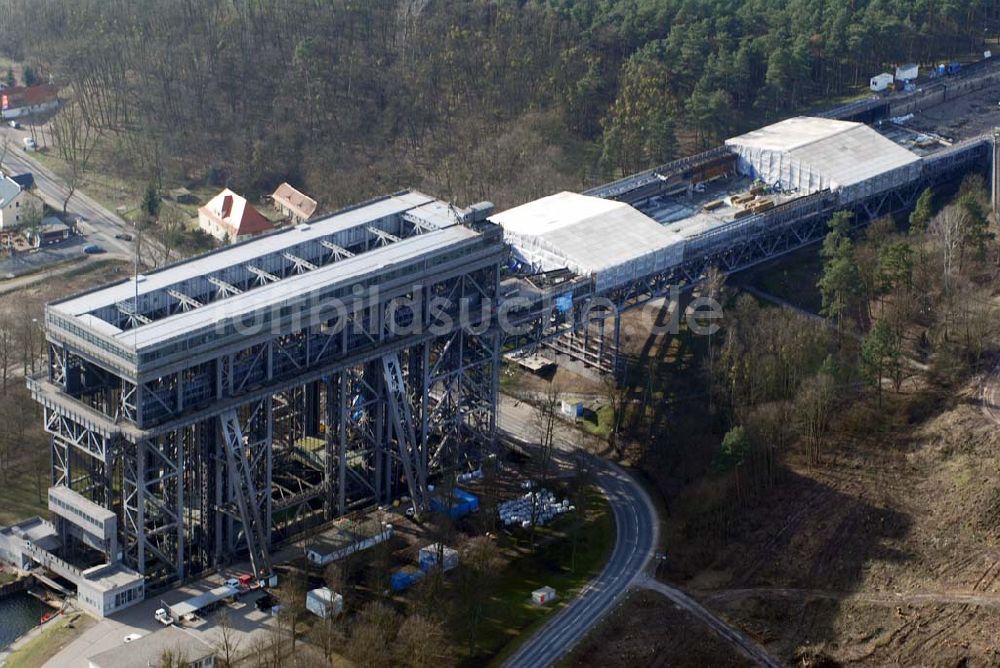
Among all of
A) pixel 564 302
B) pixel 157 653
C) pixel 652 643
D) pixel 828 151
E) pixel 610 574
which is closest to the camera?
pixel 157 653

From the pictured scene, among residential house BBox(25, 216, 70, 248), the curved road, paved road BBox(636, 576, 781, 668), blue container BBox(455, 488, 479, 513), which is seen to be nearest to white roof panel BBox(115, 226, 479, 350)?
blue container BBox(455, 488, 479, 513)

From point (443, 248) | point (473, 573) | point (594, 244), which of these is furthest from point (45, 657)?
point (594, 244)

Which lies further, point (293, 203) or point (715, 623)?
point (293, 203)

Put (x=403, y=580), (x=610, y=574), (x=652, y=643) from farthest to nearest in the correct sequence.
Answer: (x=610, y=574) → (x=403, y=580) → (x=652, y=643)

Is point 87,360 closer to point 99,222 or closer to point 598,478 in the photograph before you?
point 598,478

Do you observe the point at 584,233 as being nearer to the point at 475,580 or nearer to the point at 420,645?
the point at 475,580

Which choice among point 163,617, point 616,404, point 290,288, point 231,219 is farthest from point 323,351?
point 231,219
